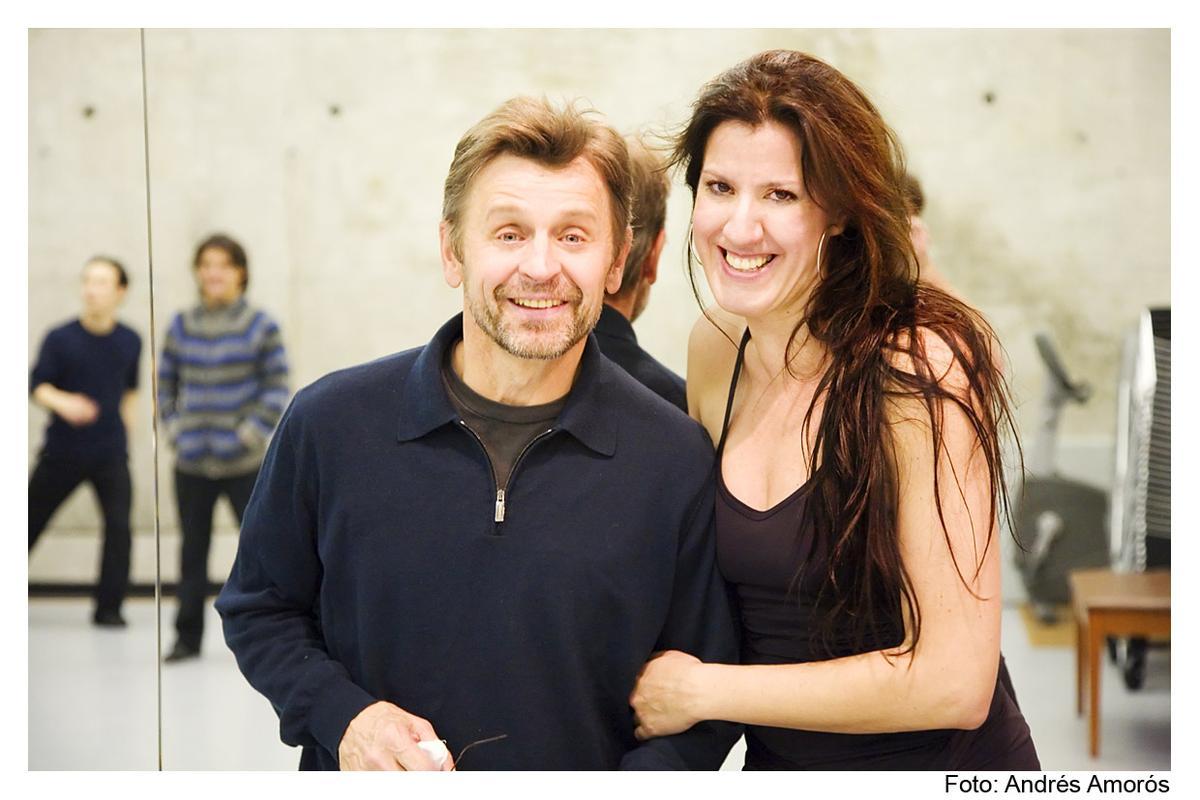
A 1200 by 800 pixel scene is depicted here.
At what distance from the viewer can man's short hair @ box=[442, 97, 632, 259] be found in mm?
1880

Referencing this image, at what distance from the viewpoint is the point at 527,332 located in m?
1.89

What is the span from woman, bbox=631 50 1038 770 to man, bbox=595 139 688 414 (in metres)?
0.23

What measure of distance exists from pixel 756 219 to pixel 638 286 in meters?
0.46

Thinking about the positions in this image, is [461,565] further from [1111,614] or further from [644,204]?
[1111,614]

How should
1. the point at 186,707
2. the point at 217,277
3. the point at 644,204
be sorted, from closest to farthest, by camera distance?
1. the point at 644,204
2. the point at 186,707
3. the point at 217,277

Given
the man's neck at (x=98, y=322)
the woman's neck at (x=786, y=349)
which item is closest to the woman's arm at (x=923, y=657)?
the woman's neck at (x=786, y=349)

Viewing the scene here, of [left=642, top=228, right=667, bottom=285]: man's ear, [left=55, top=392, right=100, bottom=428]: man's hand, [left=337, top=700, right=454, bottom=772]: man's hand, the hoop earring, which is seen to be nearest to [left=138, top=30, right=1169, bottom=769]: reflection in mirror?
[left=55, top=392, right=100, bottom=428]: man's hand

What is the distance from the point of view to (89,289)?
409 cm

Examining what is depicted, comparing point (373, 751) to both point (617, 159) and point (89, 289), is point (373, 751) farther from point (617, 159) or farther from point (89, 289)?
point (89, 289)

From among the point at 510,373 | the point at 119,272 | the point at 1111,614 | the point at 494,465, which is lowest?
the point at 1111,614

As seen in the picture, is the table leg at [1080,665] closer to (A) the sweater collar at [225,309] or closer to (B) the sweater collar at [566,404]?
(B) the sweater collar at [566,404]

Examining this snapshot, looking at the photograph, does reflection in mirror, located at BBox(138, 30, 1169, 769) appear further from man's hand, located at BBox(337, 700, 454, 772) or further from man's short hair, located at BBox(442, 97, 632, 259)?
man's hand, located at BBox(337, 700, 454, 772)

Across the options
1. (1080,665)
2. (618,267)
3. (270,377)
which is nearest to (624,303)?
(618,267)
